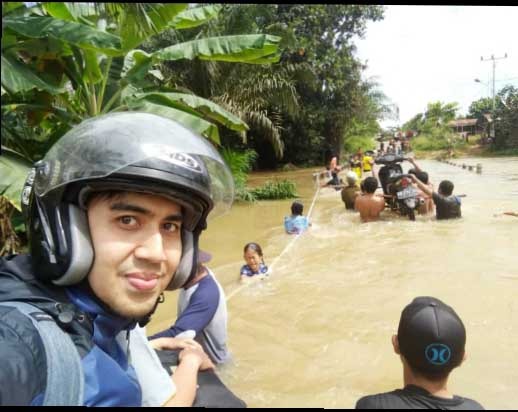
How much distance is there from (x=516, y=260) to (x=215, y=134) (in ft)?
15.2

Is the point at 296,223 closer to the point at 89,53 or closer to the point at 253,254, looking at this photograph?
the point at 253,254

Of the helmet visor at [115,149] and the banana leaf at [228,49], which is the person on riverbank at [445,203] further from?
the helmet visor at [115,149]

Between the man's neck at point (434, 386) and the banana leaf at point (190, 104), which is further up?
the banana leaf at point (190, 104)

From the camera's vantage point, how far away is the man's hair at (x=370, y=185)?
365 inches

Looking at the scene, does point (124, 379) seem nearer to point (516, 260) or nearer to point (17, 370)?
point (17, 370)

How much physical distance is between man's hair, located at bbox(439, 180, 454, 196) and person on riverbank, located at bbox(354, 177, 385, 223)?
1.15m

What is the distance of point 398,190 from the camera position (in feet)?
31.3

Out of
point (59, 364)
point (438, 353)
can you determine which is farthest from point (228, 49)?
point (59, 364)

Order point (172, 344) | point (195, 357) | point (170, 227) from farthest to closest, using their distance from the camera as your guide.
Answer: point (172, 344)
point (195, 357)
point (170, 227)

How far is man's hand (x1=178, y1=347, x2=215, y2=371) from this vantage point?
177cm

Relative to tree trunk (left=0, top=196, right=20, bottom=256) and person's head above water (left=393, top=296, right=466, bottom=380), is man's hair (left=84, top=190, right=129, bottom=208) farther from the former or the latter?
tree trunk (left=0, top=196, right=20, bottom=256)

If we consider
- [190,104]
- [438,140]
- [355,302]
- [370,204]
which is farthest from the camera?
[438,140]

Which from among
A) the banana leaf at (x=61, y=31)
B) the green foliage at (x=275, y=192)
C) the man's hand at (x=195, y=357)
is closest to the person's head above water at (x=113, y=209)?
the man's hand at (x=195, y=357)

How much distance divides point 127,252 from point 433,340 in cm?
143
